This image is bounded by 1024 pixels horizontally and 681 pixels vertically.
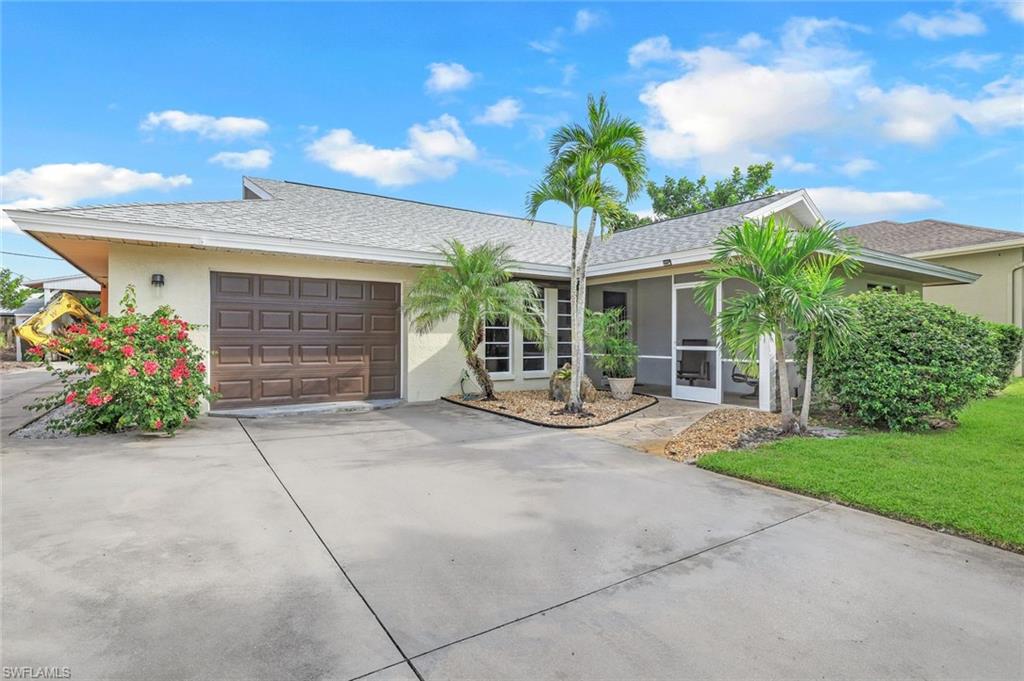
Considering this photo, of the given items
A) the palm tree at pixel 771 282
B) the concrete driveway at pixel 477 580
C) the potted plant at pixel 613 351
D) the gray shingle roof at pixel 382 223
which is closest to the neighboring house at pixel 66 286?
the gray shingle roof at pixel 382 223

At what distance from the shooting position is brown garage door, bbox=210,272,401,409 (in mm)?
8398

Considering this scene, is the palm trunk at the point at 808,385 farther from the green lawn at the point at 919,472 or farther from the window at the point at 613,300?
the window at the point at 613,300

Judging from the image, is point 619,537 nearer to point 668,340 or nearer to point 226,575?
point 226,575

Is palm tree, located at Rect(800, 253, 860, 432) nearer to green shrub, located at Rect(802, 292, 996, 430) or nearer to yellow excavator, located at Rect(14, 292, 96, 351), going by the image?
green shrub, located at Rect(802, 292, 996, 430)

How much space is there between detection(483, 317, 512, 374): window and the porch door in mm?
3697

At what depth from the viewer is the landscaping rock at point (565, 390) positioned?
9.41 meters

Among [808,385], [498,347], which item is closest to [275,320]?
[498,347]

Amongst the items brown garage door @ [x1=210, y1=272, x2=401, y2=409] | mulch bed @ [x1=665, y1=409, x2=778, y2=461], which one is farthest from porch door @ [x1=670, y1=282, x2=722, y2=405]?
brown garage door @ [x1=210, y1=272, x2=401, y2=409]

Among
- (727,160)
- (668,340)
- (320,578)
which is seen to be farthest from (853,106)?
(727,160)

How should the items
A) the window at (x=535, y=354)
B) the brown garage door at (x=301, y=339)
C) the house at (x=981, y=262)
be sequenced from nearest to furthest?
the brown garage door at (x=301, y=339) < the window at (x=535, y=354) < the house at (x=981, y=262)

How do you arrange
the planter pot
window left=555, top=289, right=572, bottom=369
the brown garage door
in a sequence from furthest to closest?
window left=555, top=289, right=572, bottom=369 → the planter pot → the brown garage door

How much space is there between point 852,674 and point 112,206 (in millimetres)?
10025

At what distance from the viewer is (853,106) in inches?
450

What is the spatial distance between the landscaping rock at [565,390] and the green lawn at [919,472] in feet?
12.6
